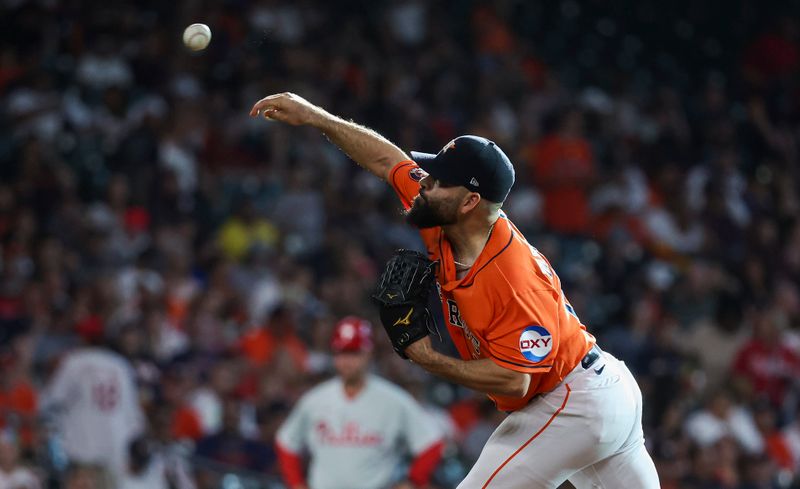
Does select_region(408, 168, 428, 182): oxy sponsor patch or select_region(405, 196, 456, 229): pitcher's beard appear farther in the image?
select_region(408, 168, 428, 182): oxy sponsor patch

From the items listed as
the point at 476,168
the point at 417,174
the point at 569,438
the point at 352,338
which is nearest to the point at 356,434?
the point at 352,338

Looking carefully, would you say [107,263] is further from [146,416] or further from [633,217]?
[633,217]

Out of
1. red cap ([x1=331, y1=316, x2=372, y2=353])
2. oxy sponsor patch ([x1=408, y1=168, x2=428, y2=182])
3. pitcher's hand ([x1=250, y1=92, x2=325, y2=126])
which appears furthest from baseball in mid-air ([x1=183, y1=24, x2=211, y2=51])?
red cap ([x1=331, y1=316, x2=372, y2=353])

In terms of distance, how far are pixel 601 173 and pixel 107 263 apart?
5.60 m

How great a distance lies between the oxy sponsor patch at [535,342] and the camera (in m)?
4.87

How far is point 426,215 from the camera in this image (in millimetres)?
5039

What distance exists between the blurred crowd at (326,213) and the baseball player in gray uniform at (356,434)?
917mm

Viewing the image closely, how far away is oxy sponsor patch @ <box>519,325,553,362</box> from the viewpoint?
4871 mm

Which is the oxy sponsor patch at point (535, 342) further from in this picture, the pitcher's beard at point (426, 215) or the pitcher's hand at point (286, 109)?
the pitcher's hand at point (286, 109)

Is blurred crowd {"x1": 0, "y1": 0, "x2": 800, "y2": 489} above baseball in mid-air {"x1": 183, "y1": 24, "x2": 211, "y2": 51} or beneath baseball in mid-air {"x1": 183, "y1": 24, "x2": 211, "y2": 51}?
beneath

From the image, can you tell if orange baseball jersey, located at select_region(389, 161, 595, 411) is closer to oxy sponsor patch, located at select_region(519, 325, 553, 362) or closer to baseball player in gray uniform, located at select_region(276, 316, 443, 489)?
oxy sponsor patch, located at select_region(519, 325, 553, 362)

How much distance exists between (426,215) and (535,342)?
0.66m

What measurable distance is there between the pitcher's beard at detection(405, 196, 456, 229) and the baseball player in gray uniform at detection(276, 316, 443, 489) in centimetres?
293

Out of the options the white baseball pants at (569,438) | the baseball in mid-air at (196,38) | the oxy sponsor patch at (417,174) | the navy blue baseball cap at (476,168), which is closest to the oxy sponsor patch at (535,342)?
the white baseball pants at (569,438)
